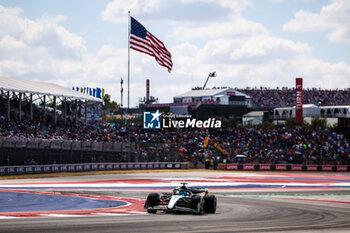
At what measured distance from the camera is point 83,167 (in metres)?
45.1

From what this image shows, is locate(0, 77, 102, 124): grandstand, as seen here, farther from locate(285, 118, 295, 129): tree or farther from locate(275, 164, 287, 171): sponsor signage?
locate(285, 118, 295, 129): tree

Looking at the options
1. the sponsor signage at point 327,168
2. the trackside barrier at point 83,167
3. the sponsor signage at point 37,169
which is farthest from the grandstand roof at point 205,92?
the sponsor signage at point 37,169

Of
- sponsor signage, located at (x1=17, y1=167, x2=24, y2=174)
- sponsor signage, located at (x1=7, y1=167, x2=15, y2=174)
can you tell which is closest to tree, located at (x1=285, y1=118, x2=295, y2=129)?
sponsor signage, located at (x1=17, y1=167, x2=24, y2=174)

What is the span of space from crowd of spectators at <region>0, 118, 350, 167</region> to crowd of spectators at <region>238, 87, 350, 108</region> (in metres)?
58.3

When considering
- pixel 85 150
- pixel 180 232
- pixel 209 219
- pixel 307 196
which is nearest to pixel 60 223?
pixel 180 232

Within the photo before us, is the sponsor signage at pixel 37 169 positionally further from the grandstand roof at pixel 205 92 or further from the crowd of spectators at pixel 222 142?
the grandstand roof at pixel 205 92

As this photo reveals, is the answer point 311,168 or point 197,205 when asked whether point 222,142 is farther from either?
point 197,205

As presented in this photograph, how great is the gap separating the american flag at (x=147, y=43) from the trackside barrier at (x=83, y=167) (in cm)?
967

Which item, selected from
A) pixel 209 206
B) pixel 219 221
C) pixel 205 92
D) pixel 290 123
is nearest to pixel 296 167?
pixel 209 206

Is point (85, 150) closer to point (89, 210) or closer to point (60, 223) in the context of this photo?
point (89, 210)

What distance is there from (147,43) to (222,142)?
17589 mm

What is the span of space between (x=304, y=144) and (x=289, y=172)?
5409 millimetres

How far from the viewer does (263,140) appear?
196 ft

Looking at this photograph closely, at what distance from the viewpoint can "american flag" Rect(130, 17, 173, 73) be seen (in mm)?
45875
